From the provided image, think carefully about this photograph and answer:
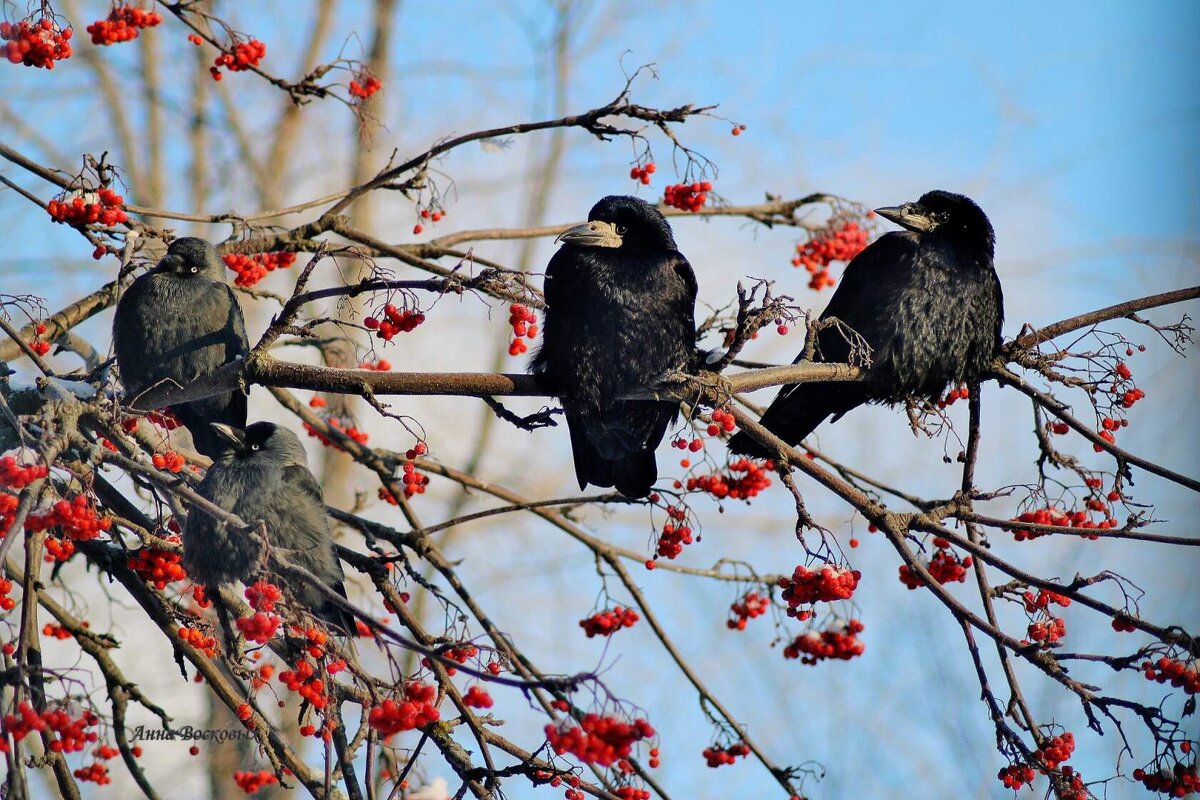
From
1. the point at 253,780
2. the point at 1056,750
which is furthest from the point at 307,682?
the point at 1056,750

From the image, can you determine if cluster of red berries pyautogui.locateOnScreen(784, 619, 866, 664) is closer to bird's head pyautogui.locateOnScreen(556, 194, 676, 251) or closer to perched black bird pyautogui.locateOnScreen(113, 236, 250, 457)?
bird's head pyautogui.locateOnScreen(556, 194, 676, 251)

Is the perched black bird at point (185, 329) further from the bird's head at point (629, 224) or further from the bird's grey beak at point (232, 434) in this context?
the bird's head at point (629, 224)

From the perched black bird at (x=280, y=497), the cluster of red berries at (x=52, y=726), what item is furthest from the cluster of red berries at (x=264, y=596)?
the perched black bird at (x=280, y=497)

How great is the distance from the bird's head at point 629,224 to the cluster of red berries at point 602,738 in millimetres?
2381

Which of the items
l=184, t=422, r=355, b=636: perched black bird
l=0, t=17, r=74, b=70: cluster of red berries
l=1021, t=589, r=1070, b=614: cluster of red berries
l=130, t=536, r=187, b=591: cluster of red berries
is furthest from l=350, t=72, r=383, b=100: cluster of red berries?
l=1021, t=589, r=1070, b=614: cluster of red berries

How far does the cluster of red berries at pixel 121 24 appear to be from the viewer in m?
4.08

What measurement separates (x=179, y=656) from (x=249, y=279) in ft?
5.43

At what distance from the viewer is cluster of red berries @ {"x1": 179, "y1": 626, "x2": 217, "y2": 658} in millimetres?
3535

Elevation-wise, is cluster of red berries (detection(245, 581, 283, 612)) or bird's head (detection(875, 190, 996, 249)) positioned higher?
bird's head (detection(875, 190, 996, 249))

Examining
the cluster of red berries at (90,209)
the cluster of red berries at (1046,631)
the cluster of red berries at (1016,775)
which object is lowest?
the cluster of red berries at (1016,775)

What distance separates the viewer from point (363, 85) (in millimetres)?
4742

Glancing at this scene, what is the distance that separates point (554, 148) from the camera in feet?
44.0

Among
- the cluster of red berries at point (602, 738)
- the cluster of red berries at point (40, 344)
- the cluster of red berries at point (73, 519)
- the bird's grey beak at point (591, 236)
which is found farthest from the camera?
the bird's grey beak at point (591, 236)

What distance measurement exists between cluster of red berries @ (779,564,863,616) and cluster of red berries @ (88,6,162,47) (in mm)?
2834
